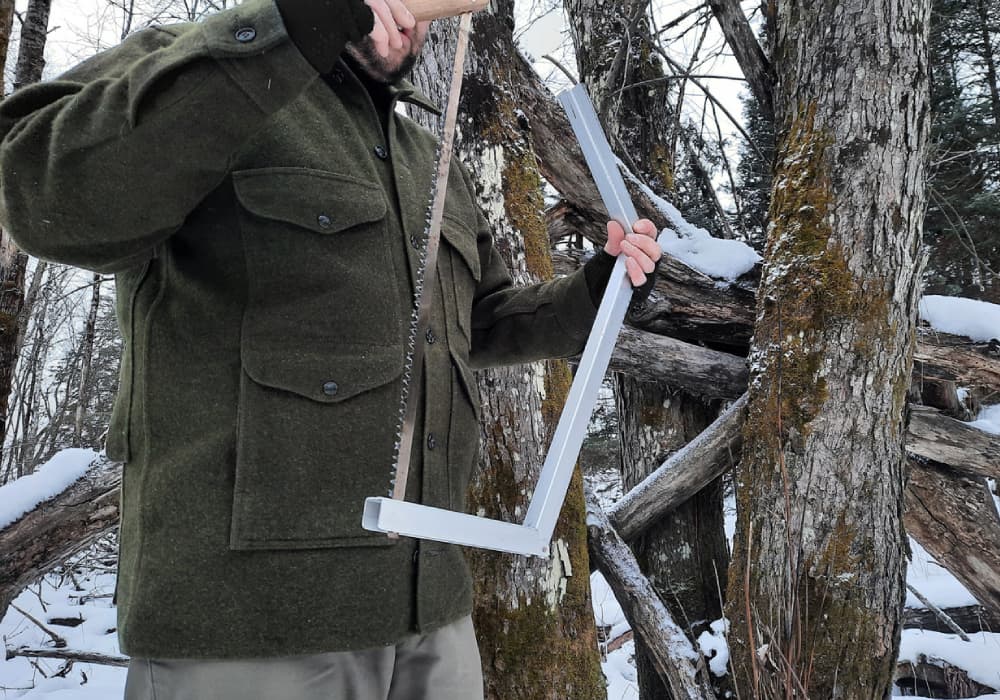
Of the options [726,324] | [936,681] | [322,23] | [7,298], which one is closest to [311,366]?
[322,23]

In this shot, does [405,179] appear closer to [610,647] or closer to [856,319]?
[856,319]

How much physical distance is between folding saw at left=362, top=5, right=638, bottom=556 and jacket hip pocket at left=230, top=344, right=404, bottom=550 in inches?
2.6

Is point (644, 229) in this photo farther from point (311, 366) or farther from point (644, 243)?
point (311, 366)

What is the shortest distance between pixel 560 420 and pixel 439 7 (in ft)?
2.35

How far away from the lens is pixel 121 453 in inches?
49.7

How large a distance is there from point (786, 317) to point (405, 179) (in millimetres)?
1787

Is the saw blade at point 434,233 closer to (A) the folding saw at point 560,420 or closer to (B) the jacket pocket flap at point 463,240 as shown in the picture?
(A) the folding saw at point 560,420

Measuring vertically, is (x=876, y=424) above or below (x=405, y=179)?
below

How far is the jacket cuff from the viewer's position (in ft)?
3.34

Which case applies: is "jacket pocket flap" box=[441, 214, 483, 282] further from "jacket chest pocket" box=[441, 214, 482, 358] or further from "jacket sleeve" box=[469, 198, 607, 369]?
"jacket sleeve" box=[469, 198, 607, 369]

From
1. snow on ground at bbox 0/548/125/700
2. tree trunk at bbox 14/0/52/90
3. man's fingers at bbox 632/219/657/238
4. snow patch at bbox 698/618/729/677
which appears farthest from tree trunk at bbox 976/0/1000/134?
snow on ground at bbox 0/548/125/700

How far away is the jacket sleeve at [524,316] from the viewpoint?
1.73 meters

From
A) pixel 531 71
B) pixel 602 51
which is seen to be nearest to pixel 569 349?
pixel 531 71

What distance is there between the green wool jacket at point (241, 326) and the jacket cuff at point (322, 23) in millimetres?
18
